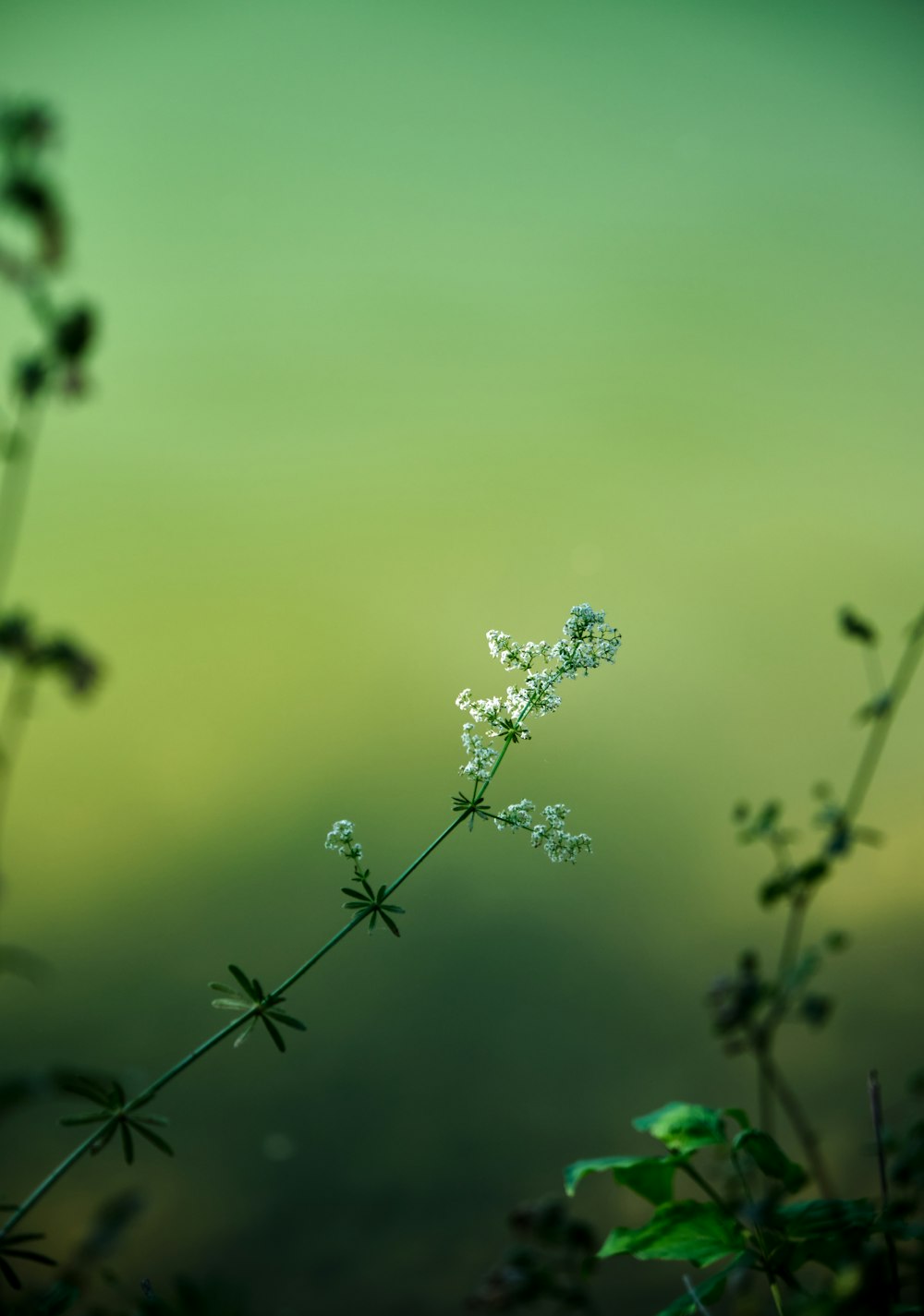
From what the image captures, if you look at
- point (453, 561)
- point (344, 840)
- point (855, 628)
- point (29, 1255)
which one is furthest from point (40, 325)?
point (453, 561)

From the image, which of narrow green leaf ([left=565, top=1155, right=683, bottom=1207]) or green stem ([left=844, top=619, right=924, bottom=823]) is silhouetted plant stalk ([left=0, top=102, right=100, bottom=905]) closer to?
narrow green leaf ([left=565, top=1155, right=683, bottom=1207])

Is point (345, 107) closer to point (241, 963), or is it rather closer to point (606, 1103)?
point (241, 963)

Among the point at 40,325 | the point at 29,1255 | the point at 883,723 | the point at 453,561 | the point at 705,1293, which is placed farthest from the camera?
the point at 453,561

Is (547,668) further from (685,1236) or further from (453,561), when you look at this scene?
(453,561)

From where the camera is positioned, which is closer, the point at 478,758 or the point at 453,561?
the point at 478,758

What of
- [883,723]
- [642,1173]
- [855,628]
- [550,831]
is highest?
[883,723]

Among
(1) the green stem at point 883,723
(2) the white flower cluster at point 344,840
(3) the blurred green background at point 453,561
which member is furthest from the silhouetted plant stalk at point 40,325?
(3) the blurred green background at point 453,561

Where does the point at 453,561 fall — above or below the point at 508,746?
above
